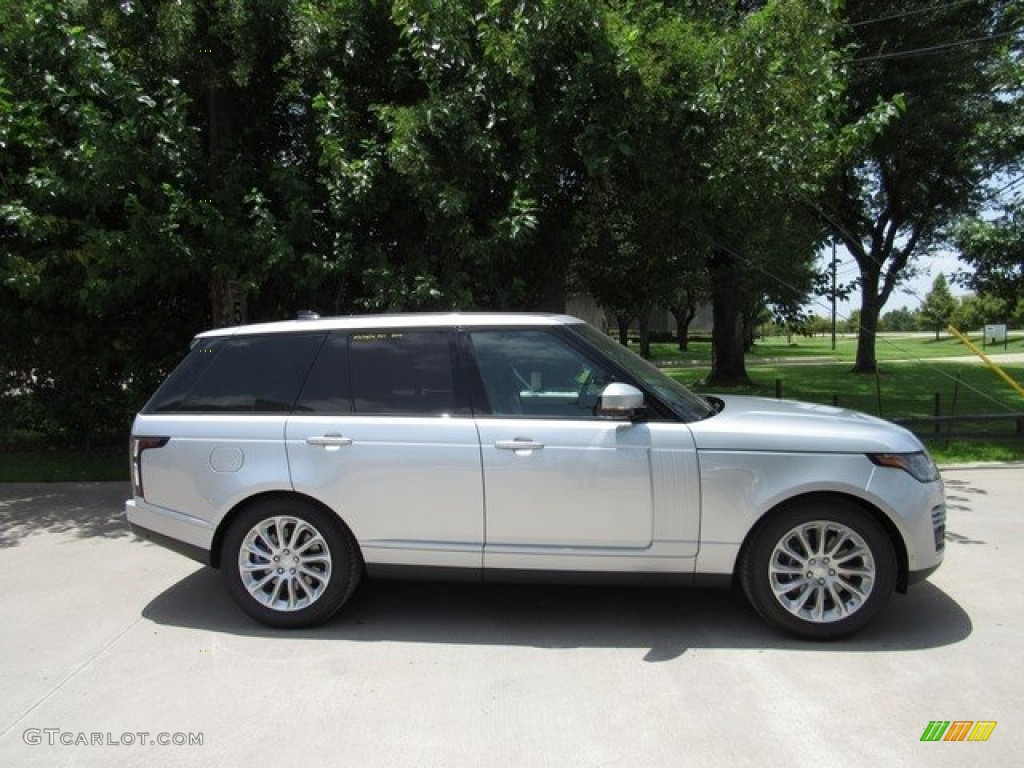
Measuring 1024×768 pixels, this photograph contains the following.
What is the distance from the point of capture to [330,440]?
181 inches

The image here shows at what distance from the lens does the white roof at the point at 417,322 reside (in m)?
4.76

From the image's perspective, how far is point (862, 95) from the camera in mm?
14664

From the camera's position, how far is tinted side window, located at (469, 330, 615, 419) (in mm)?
4570

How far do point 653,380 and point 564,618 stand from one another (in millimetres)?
1523

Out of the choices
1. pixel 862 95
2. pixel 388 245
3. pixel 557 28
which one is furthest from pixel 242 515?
pixel 862 95

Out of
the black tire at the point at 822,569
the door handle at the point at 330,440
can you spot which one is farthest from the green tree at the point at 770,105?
the door handle at the point at 330,440

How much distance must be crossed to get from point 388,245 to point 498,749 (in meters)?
5.83

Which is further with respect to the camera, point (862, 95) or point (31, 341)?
point (862, 95)

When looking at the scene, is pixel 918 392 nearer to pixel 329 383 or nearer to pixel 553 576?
pixel 553 576

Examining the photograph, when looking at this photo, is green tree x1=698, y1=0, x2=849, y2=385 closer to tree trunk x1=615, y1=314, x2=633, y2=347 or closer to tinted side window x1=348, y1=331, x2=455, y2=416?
tinted side window x1=348, y1=331, x2=455, y2=416

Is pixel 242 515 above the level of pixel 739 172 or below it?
below

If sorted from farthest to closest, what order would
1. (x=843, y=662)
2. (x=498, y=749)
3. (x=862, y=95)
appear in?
(x=862, y=95)
(x=843, y=662)
(x=498, y=749)

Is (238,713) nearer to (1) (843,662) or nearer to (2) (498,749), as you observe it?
(2) (498,749)

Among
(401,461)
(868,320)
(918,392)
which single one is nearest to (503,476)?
(401,461)
